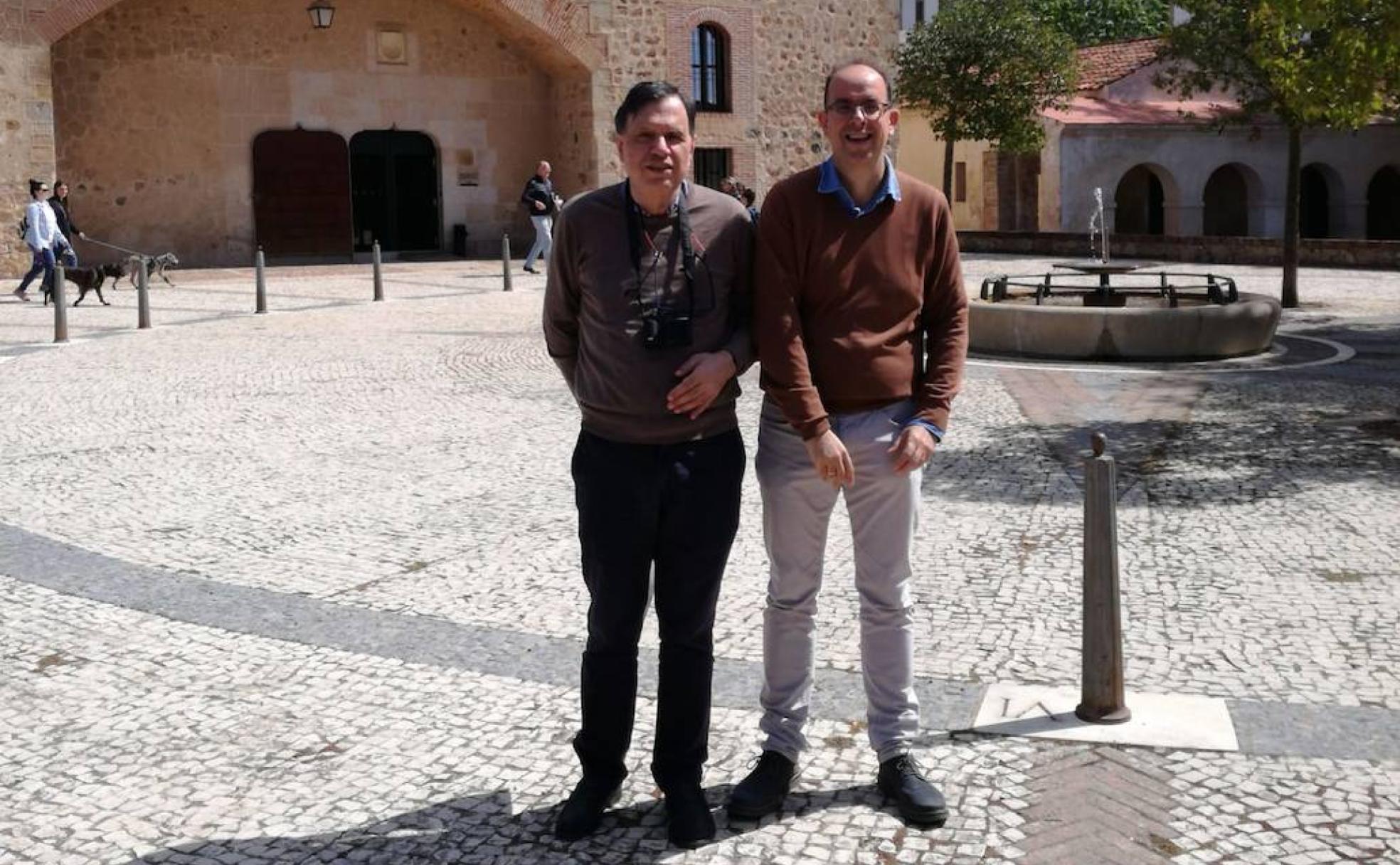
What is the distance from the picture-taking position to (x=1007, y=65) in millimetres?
33031

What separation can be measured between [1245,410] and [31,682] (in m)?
7.78

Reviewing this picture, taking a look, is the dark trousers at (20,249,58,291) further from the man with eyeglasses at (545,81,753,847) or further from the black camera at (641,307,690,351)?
the black camera at (641,307,690,351)

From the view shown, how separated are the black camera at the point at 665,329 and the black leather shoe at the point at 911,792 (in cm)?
117

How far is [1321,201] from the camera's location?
130 ft

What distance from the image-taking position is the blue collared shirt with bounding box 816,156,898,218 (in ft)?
11.9

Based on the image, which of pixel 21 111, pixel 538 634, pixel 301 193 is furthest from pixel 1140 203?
pixel 538 634

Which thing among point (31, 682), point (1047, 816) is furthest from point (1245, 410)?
point (31, 682)

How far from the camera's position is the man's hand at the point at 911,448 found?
365 centimetres

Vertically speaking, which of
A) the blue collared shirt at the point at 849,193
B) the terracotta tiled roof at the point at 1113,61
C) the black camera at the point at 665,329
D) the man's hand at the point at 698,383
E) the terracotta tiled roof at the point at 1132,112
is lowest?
the man's hand at the point at 698,383

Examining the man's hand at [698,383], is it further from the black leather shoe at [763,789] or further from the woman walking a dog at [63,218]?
the woman walking a dog at [63,218]

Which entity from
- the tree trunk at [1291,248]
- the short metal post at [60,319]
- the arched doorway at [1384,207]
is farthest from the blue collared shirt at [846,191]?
the arched doorway at [1384,207]

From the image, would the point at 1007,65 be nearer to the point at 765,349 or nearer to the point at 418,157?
the point at 418,157

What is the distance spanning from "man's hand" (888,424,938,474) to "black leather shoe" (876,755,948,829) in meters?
0.73

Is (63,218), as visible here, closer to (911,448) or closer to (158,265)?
(158,265)
